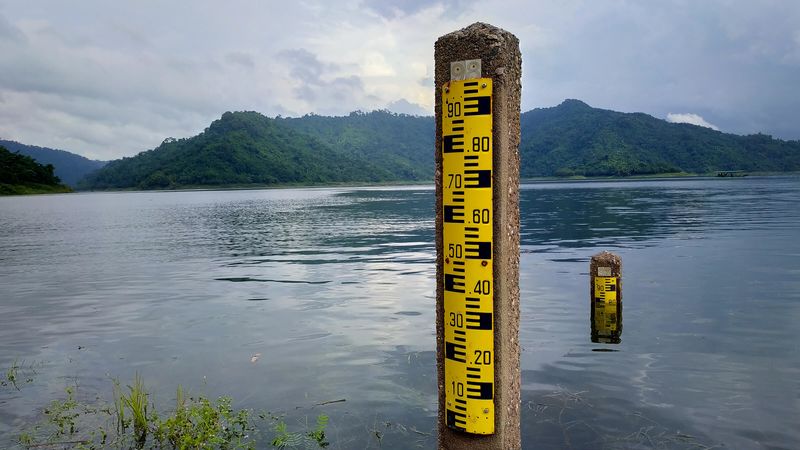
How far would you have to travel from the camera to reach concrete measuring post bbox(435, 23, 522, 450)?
3.87 meters

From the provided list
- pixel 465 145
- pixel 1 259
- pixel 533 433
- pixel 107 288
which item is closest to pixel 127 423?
pixel 533 433

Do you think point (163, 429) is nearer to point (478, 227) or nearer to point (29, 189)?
point (478, 227)

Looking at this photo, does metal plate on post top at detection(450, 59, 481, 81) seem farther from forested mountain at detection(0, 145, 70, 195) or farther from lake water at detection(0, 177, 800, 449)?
forested mountain at detection(0, 145, 70, 195)

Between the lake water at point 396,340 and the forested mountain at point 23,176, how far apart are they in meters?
168

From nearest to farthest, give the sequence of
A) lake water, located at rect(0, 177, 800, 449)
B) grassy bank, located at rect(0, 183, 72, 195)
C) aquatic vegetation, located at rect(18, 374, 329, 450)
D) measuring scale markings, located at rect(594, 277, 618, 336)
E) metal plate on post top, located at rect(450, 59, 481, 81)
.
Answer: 1. metal plate on post top, located at rect(450, 59, 481, 81)
2. aquatic vegetation, located at rect(18, 374, 329, 450)
3. lake water, located at rect(0, 177, 800, 449)
4. measuring scale markings, located at rect(594, 277, 618, 336)
5. grassy bank, located at rect(0, 183, 72, 195)

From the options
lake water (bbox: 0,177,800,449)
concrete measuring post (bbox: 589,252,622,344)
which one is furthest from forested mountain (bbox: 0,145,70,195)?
concrete measuring post (bbox: 589,252,622,344)

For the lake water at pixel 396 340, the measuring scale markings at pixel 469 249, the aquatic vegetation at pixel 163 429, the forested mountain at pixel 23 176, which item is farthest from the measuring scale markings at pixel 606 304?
the forested mountain at pixel 23 176

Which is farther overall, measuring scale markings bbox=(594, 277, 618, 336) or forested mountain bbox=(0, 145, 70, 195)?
forested mountain bbox=(0, 145, 70, 195)

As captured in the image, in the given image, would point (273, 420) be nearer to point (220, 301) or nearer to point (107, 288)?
point (220, 301)

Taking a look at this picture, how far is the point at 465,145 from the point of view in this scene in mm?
3922

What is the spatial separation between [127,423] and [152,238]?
36686mm

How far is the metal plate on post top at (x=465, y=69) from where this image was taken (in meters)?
3.87

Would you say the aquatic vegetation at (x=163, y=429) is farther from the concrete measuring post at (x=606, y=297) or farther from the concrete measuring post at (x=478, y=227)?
the concrete measuring post at (x=606, y=297)

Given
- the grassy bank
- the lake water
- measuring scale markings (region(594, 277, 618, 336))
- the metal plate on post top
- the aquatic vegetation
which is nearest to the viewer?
the metal plate on post top
